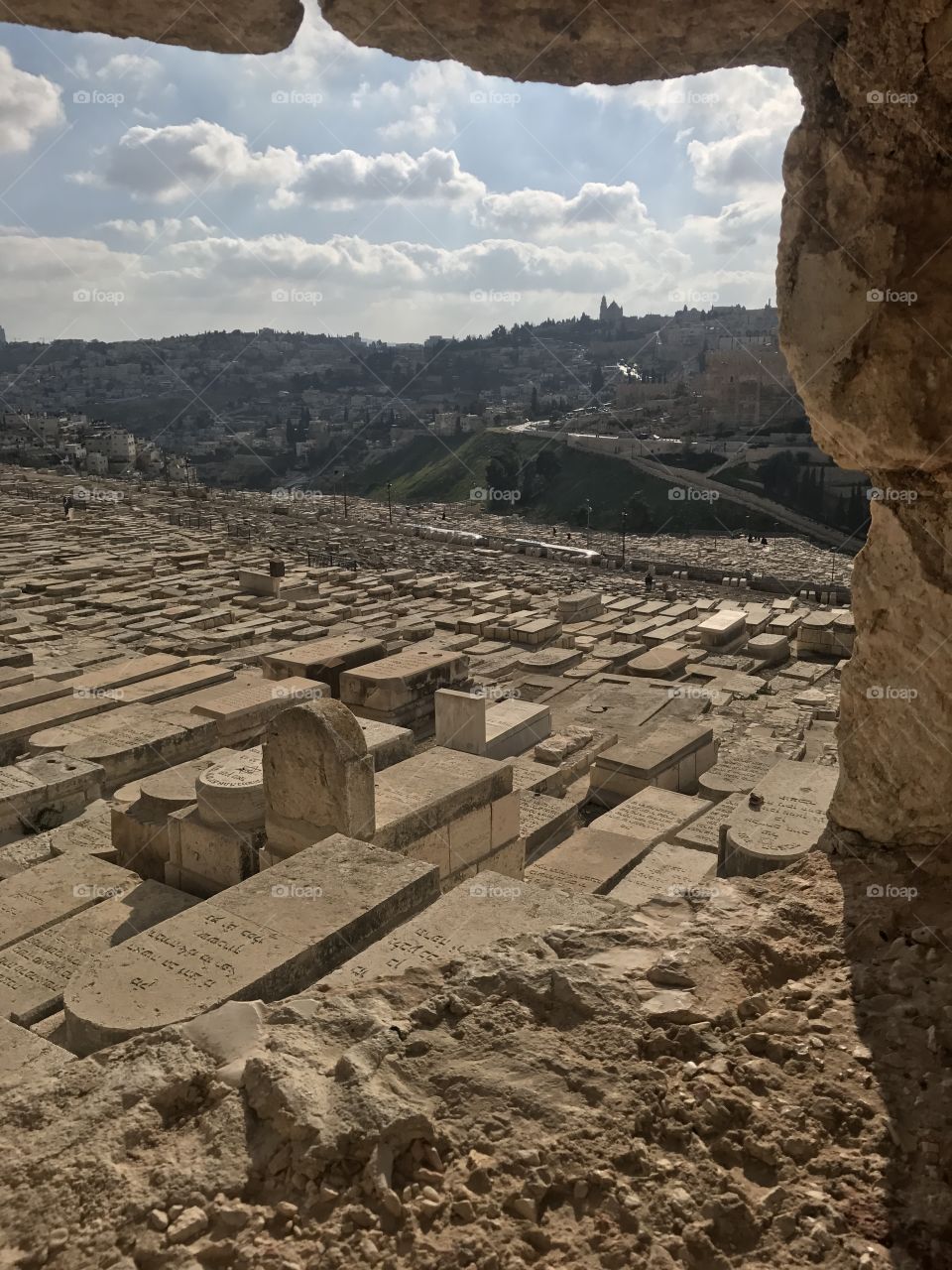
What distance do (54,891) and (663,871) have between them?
4677mm

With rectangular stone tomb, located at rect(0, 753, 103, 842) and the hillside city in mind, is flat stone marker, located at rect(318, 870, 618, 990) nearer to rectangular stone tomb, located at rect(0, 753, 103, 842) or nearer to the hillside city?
rectangular stone tomb, located at rect(0, 753, 103, 842)

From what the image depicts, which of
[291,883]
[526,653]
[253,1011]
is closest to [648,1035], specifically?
[253,1011]

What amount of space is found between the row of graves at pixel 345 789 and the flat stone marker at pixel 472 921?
0.06 ft

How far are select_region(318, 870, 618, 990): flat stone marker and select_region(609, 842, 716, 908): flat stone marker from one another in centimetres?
235

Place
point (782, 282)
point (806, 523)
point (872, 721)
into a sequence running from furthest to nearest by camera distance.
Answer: point (806, 523), point (872, 721), point (782, 282)

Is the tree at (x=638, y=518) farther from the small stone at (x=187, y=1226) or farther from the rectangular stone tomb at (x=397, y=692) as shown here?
the small stone at (x=187, y=1226)

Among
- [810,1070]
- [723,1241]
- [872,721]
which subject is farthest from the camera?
[872,721]

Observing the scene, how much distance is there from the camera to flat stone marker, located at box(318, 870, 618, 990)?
4.13 meters

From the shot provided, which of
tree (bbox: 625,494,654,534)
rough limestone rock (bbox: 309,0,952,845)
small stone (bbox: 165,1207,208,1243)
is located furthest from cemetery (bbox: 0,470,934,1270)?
tree (bbox: 625,494,654,534)

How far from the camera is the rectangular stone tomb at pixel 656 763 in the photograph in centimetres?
1009

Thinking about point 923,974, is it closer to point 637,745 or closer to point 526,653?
point 637,745

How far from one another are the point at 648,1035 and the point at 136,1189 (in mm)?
1495

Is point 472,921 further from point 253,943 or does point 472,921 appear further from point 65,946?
point 65,946

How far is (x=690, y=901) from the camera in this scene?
3873mm
